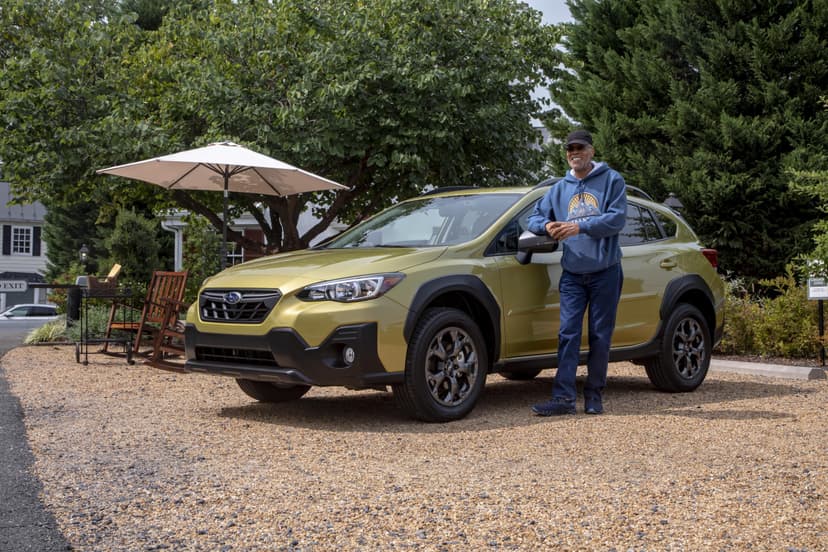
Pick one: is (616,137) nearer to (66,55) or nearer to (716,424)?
(66,55)

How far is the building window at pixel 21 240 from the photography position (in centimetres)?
5238

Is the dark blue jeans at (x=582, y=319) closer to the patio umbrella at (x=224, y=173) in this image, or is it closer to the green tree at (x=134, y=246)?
the patio umbrella at (x=224, y=173)

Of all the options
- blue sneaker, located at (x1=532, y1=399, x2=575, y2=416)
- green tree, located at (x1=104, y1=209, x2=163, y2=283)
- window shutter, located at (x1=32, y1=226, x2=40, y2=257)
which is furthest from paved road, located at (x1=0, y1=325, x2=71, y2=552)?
window shutter, located at (x1=32, y1=226, x2=40, y2=257)

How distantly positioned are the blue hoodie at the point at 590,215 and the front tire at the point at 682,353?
1.56 metres

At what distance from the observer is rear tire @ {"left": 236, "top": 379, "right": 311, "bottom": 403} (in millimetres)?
7645

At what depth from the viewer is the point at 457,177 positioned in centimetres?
1534

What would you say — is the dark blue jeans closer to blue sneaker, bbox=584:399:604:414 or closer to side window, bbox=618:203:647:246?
blue sneaker, bbox=584:399:604:414

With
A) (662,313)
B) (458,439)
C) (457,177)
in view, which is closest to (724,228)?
(457,177)

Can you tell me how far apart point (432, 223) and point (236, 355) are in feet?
6.00

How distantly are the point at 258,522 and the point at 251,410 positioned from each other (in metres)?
3.38

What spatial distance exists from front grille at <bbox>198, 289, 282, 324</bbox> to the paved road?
1427 mm

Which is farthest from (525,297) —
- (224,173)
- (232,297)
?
(224,173)

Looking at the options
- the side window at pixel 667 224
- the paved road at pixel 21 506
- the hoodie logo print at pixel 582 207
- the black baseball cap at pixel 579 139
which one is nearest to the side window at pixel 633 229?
the side window at pixel 667 224

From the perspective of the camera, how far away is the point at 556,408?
23.0 ft
